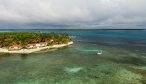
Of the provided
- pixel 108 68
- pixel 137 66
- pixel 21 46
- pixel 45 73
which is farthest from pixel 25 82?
pixel 21 46

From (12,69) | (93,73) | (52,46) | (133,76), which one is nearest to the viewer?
(133,76)

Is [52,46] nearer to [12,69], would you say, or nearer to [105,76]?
[12,69]

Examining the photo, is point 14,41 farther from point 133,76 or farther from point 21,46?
point 133,76

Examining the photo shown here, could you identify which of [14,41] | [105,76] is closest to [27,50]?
[14,41]

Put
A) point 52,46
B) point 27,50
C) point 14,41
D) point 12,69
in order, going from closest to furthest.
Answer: point 12,69
point 27,50
point 14,41
point 52,46

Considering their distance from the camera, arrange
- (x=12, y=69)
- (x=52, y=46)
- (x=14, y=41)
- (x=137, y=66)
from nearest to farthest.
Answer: (x=12, y=69) → (x=137, y=66) → (x=14, y=41) → (x=52, y=46)

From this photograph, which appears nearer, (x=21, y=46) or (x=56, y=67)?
(x=56, y=67)

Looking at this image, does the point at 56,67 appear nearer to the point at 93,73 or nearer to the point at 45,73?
the point at 45,73

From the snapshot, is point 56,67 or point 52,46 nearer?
point 56,67

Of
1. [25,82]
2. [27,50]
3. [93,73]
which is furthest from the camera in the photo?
[27,50]
